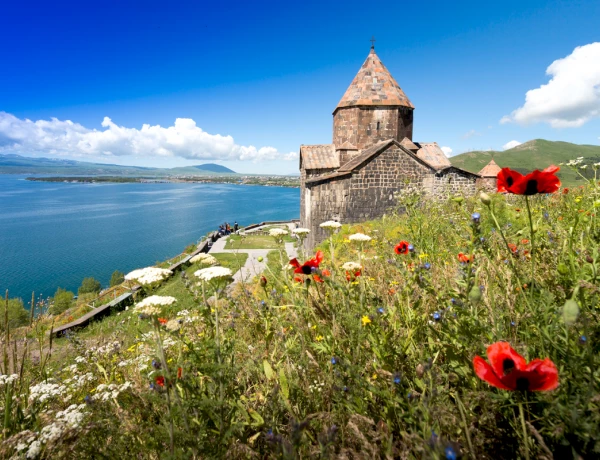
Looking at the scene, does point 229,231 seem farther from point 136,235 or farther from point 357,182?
point 136,235

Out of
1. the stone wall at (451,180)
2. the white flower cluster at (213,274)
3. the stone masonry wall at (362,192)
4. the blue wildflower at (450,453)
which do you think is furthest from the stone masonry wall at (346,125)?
the blue wildflower at (450,453)

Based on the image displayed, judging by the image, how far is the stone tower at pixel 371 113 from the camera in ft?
52.5

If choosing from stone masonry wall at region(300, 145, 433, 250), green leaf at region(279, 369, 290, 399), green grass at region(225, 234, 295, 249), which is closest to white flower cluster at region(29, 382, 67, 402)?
green leaf at region(279, 369, 290, 399)

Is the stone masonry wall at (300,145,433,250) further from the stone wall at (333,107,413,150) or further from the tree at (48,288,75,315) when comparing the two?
the tree at (48,288,75,315)

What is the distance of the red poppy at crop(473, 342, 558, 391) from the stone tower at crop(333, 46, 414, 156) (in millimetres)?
15651

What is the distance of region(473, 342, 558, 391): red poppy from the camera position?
1.08 meters

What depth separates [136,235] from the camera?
52.9m

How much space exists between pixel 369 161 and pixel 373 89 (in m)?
5.13

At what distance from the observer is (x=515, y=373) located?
108cm

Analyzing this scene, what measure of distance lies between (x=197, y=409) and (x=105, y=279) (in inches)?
1396

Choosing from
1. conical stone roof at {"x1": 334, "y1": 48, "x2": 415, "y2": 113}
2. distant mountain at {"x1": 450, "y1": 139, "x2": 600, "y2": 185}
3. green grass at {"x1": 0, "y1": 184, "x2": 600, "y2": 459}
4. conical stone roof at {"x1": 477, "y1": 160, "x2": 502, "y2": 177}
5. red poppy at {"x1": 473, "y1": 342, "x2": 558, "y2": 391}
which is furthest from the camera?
distant mountain at {"x1": 450, "y1": 139, "x2": 600, "y2": 185}

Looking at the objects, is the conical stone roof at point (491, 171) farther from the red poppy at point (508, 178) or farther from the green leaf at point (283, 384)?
the green leaf at point (283, 384)

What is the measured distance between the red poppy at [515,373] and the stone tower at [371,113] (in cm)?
1565

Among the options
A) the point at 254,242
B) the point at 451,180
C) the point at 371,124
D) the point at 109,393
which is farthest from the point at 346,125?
the point at 109,393
